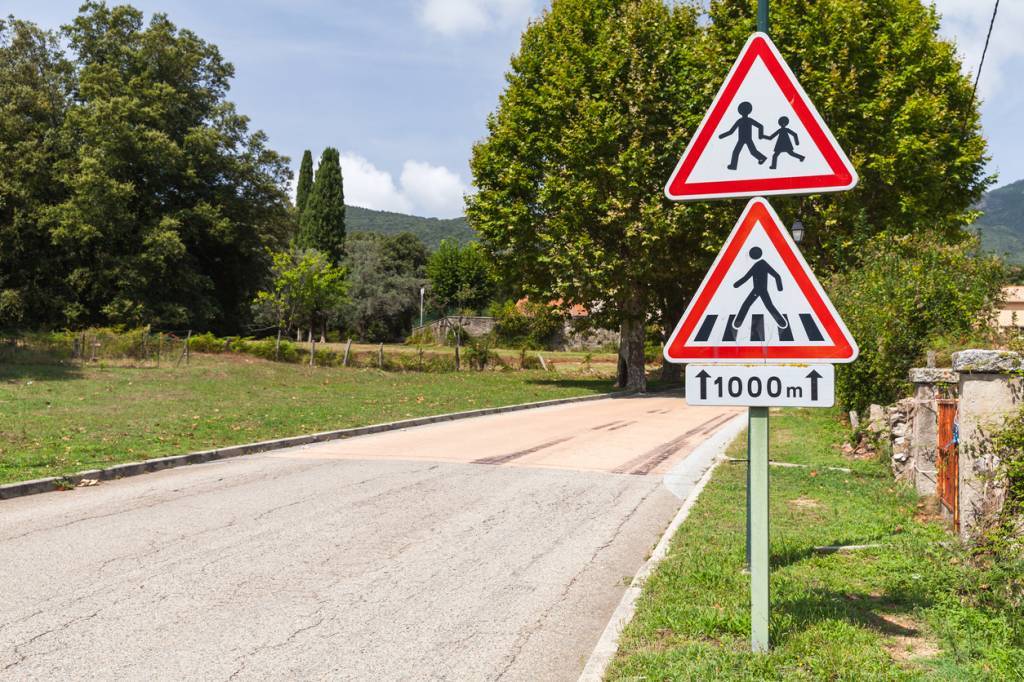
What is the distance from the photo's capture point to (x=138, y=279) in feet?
140

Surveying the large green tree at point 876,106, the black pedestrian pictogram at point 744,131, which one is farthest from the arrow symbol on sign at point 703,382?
the large green tree at point 876,106

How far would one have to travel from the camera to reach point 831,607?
16.1ft

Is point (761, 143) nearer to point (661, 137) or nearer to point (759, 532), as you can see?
point (759, 532)

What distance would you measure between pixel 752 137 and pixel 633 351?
1202 inches

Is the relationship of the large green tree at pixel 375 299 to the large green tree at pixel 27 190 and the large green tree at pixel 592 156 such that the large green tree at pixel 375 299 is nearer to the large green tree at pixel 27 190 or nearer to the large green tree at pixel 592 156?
the large green tree at pixel 27 190

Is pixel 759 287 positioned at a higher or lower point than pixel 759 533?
higher

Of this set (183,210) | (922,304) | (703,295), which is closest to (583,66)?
(922,304)

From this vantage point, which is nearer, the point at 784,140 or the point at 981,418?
the point at 784,140

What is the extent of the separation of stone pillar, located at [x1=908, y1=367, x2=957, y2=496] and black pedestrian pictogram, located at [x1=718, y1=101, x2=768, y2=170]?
509 cm

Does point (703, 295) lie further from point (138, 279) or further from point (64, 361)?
point (138, 279)

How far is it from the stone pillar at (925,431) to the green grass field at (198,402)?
9.88m

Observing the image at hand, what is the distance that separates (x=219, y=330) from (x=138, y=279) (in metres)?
8.94

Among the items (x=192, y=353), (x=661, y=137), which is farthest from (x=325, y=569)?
(x=192, y=353)

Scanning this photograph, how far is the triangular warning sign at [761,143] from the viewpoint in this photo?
400cm
